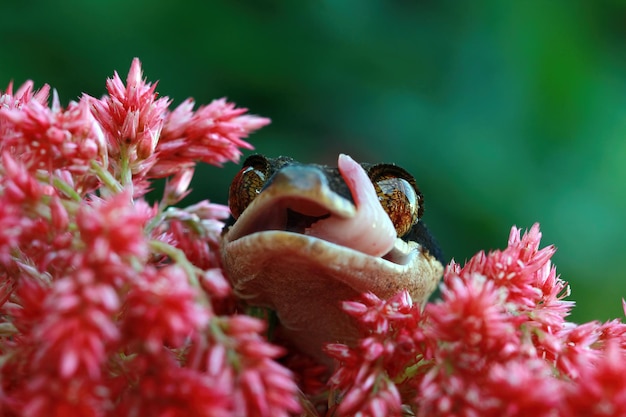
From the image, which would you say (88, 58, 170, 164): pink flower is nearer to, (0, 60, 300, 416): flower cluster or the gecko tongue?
(0, 60, 300, 416): flower cluster

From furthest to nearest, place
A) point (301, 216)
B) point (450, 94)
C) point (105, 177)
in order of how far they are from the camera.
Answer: point (450, 94) < point (301, 216) < point (105, 177)

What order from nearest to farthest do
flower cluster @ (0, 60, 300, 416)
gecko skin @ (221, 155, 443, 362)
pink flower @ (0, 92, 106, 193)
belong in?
flower cluster @ (0, 60, 300, 416), pink flower @ (0, 92, 106, 193), gecko skin @ (221, 155, 443, 362)

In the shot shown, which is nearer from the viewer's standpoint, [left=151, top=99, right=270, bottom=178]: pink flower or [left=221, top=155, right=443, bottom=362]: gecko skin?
[left=221, top=155, right=443, bottom=362]: gecko skin

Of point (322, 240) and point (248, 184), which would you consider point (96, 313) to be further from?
point (248, 184)

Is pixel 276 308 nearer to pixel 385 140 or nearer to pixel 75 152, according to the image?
pixel 75 152

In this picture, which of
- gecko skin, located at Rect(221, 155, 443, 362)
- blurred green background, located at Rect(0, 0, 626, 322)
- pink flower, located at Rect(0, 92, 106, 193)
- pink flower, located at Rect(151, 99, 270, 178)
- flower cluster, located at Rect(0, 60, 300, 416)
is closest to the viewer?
flower cluster, located at Rect(0, 60, 300, 416)

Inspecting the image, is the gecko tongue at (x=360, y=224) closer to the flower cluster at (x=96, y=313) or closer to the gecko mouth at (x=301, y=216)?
the gecko mouth at (x=301, y=216)

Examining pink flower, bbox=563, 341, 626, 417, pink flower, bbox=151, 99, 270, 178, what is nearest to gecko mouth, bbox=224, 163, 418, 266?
pink flower, bbox=151, 99, 270, 178

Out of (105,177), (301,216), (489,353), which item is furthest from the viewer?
(301,216)

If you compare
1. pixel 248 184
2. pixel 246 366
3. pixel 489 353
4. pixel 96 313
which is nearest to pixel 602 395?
pixel 489 353
